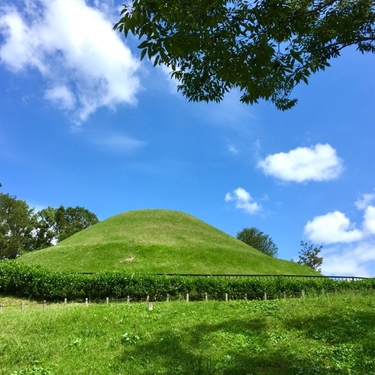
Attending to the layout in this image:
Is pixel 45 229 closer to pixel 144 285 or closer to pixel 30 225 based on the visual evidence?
pixel 30 225

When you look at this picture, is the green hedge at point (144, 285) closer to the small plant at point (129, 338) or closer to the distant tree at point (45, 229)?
the small plant at point (129, 338)

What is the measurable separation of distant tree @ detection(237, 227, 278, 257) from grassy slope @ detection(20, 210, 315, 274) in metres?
35.4

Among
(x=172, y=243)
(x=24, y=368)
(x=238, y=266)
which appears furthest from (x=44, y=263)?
(x=24, y=368)

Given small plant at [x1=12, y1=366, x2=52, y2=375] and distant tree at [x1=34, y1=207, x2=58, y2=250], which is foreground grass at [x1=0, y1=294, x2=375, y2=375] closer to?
small plant at [x1=12, y1=366, x2=52, y2=375]

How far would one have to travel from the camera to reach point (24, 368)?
8383 millimetres

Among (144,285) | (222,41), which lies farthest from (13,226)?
(222,41)

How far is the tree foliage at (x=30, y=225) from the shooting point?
77.6m

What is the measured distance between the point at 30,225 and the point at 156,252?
2086 inches

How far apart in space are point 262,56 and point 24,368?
9.23 m

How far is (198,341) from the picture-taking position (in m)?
10.0

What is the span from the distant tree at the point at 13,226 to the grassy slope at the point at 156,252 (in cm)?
3188

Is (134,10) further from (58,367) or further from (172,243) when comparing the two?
(172,243)

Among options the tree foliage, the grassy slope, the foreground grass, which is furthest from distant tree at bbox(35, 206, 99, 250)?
the foreground grass

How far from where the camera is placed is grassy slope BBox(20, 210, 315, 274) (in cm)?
3953
